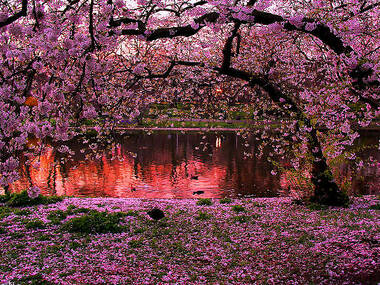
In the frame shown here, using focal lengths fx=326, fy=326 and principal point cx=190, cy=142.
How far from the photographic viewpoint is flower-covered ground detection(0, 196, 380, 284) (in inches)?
238

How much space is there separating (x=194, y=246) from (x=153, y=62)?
727cm

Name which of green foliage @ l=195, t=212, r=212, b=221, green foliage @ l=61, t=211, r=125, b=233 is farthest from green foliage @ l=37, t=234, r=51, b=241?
green foliage @ l=195, t=212, r=212, b=221

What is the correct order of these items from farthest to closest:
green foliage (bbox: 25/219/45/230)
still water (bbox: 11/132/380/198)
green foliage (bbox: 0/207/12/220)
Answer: still water (bbox: 11/132/380/198), green foliage (bbox: 0/207/12/220), green foliage (bbox: 25/219/45/230)

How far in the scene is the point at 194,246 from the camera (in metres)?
7.72

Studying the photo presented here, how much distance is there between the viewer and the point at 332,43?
6840mm

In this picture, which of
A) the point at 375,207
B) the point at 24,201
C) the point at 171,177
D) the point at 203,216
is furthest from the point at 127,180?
the point at 375,207

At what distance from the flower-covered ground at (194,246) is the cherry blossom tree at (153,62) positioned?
230 cm

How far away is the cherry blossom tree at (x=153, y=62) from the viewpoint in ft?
15.6

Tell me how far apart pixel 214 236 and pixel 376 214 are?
208 inches

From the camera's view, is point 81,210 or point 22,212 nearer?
point 22,212

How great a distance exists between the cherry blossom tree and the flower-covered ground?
2.30 meters

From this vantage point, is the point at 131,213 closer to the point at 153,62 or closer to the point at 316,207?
the point at 153,62

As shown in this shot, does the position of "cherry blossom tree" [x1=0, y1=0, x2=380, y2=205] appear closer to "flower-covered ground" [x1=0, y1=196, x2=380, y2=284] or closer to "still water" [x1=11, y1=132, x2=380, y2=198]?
"flower-covered ground" [x1=0, y1=196, x2=380, y2=284]

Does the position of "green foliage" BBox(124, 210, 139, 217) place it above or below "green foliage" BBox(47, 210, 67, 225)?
below
